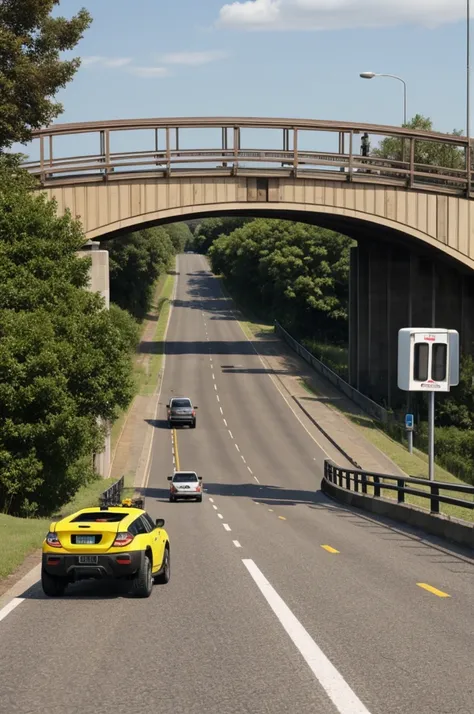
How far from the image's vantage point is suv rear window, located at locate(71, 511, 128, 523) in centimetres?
1519

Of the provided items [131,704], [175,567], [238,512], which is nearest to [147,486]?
[238,512]

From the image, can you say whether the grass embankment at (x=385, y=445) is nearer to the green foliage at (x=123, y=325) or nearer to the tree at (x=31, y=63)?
the green foliage at (x=123, y=325)

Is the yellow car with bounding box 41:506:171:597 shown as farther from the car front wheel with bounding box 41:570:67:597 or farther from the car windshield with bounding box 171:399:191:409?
the car windshield with bounding box 171:399:191:409

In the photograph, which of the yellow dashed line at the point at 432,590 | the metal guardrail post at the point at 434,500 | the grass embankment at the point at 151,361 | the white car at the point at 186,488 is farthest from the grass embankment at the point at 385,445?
the grass embankment at the point at 151,361

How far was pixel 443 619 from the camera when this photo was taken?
39.2 ft

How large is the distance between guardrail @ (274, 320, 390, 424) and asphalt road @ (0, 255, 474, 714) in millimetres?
50703

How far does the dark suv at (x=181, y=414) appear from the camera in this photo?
3059 inches

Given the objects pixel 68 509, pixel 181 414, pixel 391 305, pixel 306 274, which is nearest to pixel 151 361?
pixel 306 274

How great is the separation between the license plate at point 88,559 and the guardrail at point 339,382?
62.7 metres

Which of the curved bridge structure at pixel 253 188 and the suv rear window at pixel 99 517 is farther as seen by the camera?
the curved bridge structure at pixel 253 188

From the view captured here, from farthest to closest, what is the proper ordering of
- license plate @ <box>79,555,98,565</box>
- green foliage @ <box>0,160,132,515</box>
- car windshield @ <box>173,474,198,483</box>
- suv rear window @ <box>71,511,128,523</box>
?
car windshield @ <box>173,474,198,483</box> → green foliage @ <box>0,160,132,515</box> → suv rear window @ <box>71,511,128,523</box> → license plate @ <box>79,555,98,565</box>

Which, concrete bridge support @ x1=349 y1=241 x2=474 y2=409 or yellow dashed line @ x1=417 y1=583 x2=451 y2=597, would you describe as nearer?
yellow dashed line @ x1=417 y1=583 x2=451 y2=597

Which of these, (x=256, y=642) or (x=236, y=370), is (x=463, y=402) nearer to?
(x=236, y=370)

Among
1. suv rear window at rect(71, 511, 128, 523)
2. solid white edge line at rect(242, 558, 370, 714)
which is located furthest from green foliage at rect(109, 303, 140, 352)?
solid white edge line at rect(242, 558, 370, 714)
